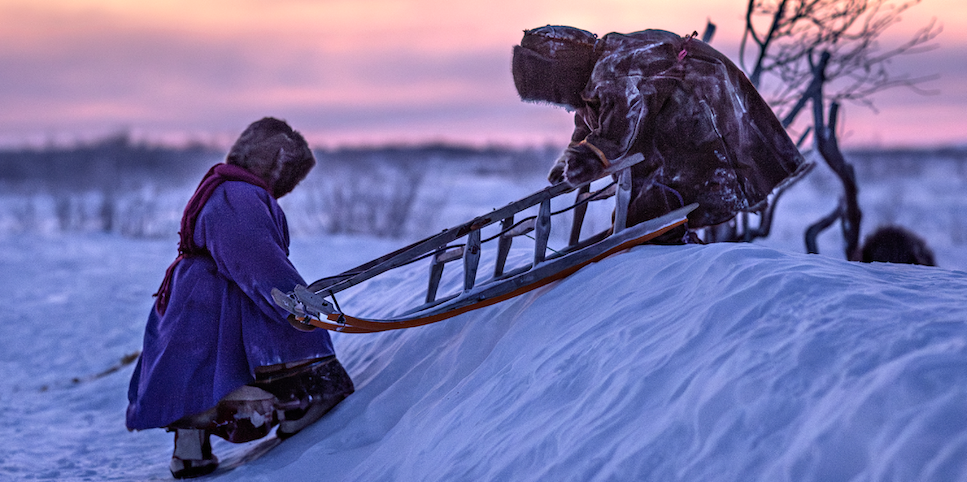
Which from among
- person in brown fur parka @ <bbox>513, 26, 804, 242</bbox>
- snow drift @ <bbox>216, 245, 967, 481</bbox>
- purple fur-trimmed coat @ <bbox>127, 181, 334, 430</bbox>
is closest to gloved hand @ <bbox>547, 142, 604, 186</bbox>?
person in brown fur parka @ <bbox>513, 26, 804, 242</bbox>

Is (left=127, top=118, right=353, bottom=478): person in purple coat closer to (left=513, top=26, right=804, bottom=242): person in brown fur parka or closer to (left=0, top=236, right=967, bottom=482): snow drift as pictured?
(left=0, top=236, right=967, bottom=482): snow drift

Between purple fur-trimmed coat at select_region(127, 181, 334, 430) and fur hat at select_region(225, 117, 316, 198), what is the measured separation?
16cm

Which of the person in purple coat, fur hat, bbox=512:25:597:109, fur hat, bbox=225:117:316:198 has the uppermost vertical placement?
fur hat, bbox=512:25:597:109

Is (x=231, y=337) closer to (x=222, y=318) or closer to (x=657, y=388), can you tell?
(x=222, y=318)

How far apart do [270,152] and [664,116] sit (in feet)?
6.28

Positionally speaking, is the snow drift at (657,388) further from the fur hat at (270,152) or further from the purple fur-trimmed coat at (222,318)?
the fur hat at (270,152)

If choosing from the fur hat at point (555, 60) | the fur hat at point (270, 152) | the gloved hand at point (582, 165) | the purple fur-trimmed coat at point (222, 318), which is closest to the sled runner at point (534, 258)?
the gloved hand at point (582, 165)

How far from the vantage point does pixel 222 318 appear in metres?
3.49

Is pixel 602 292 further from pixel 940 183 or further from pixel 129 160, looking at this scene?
pixel 940 183

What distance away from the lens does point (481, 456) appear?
2.55 metres

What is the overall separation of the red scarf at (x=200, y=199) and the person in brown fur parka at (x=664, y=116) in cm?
141

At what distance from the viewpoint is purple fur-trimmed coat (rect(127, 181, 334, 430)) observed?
3.40m

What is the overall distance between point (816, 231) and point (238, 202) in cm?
616

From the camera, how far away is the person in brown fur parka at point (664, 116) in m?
3.46
